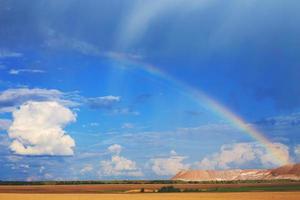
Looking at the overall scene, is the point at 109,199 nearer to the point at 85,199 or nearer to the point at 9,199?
the point at 85,199

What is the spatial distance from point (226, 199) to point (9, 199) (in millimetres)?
30164

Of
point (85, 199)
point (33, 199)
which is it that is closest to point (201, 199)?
point (85, 199)

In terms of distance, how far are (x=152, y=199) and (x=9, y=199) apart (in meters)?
20.0

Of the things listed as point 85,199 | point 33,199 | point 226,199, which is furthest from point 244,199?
point 33,199

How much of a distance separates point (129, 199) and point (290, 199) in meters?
21.9

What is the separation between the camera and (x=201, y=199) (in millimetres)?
70000

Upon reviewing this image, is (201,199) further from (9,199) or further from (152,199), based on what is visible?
(9,199)

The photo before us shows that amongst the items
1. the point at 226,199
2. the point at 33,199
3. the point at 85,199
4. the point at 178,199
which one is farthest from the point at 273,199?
the point at 33,199

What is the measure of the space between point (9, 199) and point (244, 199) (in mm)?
32656

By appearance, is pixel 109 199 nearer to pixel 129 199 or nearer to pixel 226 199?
pixel 129 199

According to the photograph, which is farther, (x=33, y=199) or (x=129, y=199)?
(x=33, y=199)

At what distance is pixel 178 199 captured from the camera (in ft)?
230

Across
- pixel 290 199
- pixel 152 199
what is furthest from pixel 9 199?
pixel 290 199

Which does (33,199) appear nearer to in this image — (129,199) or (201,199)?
(129,199)
